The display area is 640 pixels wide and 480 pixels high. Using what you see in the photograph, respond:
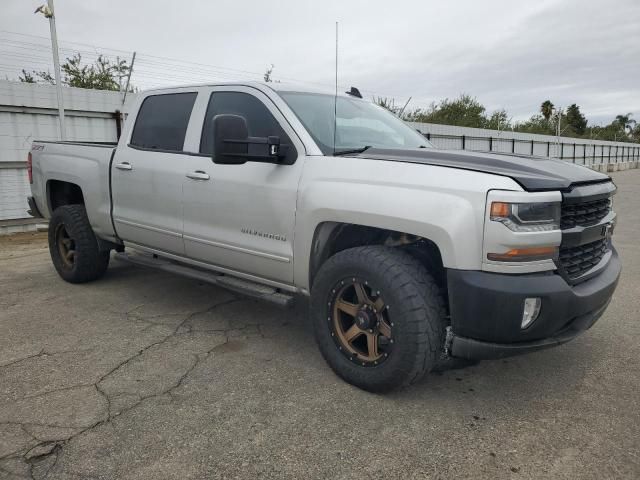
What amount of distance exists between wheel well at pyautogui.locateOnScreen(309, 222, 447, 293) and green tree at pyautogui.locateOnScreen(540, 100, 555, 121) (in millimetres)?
82976

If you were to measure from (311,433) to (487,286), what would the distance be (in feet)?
3.74

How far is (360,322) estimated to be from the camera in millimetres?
2934

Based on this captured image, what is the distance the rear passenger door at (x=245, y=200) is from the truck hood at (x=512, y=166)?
0.57 meters

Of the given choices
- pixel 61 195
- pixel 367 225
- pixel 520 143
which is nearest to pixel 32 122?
pixel 61 195

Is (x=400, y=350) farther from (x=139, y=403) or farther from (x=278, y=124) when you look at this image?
(x=278, y=124)

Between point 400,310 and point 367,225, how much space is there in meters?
0.52

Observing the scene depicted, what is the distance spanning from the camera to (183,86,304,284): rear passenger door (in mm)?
3283

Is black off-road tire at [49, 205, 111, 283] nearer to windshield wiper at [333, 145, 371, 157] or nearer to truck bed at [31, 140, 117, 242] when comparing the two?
truck bed at [31, 140, 117, 242]

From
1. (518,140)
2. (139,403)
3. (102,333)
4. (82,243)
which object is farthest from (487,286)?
(518,140)

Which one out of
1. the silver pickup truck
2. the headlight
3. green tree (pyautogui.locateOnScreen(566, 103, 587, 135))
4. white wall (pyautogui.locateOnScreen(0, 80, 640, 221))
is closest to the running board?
the silver pickup truck

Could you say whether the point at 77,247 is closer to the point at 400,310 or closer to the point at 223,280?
the point at 223,280

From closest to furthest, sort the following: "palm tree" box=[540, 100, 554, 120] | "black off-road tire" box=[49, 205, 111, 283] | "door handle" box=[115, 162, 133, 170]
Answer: "door handle" box=[115, 162, 133, 170] < "black off-road tire" box=[49, 205, 111, 283] < "palm tree" box=[540, 100, 554, 120]

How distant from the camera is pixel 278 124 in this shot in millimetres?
3416

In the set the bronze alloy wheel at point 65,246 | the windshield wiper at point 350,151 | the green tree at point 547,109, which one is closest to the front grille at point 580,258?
the windshield wiper at point 350,151
